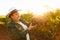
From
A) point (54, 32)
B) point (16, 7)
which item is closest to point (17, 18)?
point (16, 7)

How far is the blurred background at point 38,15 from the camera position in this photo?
5.90 ft

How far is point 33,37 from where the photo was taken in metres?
1.81

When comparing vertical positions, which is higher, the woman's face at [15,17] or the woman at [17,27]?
the woman's face at [15,17]

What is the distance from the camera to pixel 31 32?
5.94 feet

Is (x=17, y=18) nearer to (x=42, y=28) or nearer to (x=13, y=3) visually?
(x=13, y=3)

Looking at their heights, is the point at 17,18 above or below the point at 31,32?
above

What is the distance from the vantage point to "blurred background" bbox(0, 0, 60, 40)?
180 centimetres

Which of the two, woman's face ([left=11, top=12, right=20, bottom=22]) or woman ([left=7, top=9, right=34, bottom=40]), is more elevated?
woman's face ([left=11, top=12, right=20, bottom=22])

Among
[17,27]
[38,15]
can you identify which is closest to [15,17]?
[17,27]

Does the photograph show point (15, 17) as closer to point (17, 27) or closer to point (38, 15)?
point (17, 27)

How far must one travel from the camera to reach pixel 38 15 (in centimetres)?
183

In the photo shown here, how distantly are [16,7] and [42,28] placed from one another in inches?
14.1

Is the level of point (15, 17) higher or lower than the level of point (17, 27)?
higher

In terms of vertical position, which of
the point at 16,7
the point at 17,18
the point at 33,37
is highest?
the point at 16,7
